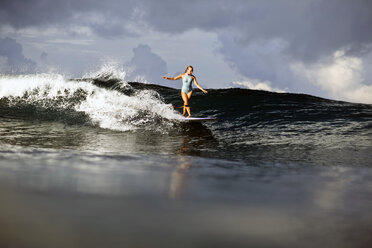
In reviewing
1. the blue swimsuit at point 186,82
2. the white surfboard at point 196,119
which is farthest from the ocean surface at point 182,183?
the blue swimsuit at point 186,82

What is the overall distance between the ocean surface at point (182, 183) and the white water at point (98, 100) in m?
0.19

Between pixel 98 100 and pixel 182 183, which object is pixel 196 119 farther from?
pixel 182 183

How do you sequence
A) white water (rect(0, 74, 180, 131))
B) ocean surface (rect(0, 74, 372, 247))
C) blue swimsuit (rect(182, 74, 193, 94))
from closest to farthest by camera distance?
ocean surface (rect(0, 74, 372, 247)), blue swimsuit (rect(182, 74, 193, 94)), white water (rect(0, 74, 180, 131))

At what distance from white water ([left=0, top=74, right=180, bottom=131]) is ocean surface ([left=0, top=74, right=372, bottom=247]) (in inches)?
7.5

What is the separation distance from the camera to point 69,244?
2471 millimetres

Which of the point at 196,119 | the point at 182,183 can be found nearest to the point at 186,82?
the point at 196,119

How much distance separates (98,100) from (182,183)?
11.2 meters

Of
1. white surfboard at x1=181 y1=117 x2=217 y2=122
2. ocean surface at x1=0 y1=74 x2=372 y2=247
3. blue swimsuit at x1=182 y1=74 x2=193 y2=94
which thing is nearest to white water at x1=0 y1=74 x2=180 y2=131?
ocean surface at x1=0 y1=74 x2=372 y2=247

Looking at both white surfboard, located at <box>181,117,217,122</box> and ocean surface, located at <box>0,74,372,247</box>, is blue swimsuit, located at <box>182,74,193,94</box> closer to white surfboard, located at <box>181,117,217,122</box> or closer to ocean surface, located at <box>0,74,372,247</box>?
white surfboard, located at <box>181,117,217,122</box>

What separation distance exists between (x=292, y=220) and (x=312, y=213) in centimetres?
34

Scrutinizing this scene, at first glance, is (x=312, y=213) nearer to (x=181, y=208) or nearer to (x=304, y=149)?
(x=181, y=208)

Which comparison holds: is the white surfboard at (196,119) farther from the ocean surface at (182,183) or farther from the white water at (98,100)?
the white water at (98,100)

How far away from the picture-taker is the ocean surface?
9.09 feet

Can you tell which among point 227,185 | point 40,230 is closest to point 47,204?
point 40,230
